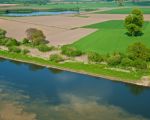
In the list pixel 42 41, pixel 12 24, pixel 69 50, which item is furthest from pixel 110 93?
pixel 12 24

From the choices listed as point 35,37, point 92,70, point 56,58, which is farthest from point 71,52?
point 35,37

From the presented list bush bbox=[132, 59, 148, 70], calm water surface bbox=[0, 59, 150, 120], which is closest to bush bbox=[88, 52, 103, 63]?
calm water surface bbox=[0, 59, 150, 120]

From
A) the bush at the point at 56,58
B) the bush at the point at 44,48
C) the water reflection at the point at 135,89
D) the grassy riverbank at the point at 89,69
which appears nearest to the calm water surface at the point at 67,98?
the water reflection at the point at 135,89

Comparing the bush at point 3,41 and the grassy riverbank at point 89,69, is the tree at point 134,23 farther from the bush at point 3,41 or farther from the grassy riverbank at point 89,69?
the bush at point 3,41

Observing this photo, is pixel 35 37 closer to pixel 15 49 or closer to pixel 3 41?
pixel 15 49

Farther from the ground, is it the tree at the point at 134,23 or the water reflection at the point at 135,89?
the tree at the point at 134,23

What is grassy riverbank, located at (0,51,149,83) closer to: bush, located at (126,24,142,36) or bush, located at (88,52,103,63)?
bush, located at (88,52,103,63)
